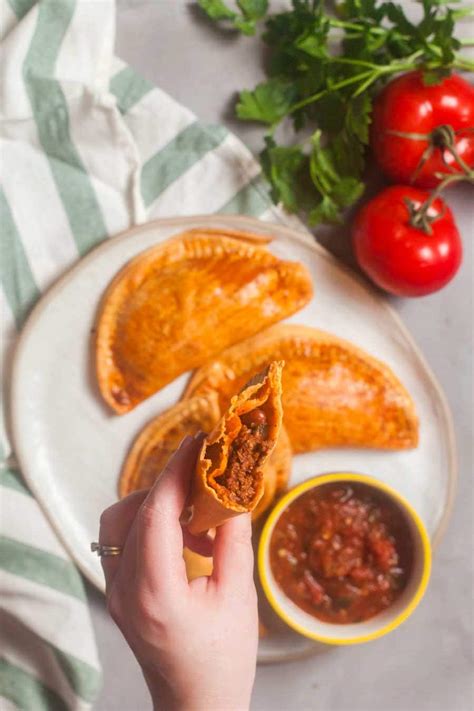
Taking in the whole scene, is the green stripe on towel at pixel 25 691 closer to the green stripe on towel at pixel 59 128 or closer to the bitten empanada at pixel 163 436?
the bitten empanada at pixel 163 436

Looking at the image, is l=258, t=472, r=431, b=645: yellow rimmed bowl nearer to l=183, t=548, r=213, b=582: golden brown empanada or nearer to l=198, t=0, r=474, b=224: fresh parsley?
l=183, t=548, r=213, b=582: golden brown empanada

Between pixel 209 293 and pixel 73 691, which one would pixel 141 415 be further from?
pixel 73 691

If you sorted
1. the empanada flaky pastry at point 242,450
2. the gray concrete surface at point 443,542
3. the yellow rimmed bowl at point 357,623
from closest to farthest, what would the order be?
the empanada flaky pastry at point 242,450, the yellow rimmed bowl at point 357,623, the gray concrete surface at point 443,542

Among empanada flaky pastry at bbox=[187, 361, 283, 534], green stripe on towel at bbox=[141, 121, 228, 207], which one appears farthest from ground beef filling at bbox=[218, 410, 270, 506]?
green stripe on towel at bbox=[141, 121, 228, 207]

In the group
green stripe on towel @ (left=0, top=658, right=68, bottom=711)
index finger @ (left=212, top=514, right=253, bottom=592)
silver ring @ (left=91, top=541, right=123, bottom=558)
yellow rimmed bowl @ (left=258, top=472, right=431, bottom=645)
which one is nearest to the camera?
index finger @ (left=212, top=514, right=253, bottom=592)

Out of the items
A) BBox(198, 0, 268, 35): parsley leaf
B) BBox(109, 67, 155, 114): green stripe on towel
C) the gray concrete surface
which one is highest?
BBox(198, 0, 268, 35): parsley leaf

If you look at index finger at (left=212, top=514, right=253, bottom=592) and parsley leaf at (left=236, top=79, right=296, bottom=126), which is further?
parsley leaf at (left=236, top=79, right=296, bottom=126)

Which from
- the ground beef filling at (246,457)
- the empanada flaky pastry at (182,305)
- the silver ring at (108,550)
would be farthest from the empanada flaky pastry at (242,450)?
the empanada flaky pastry at (182,305)
